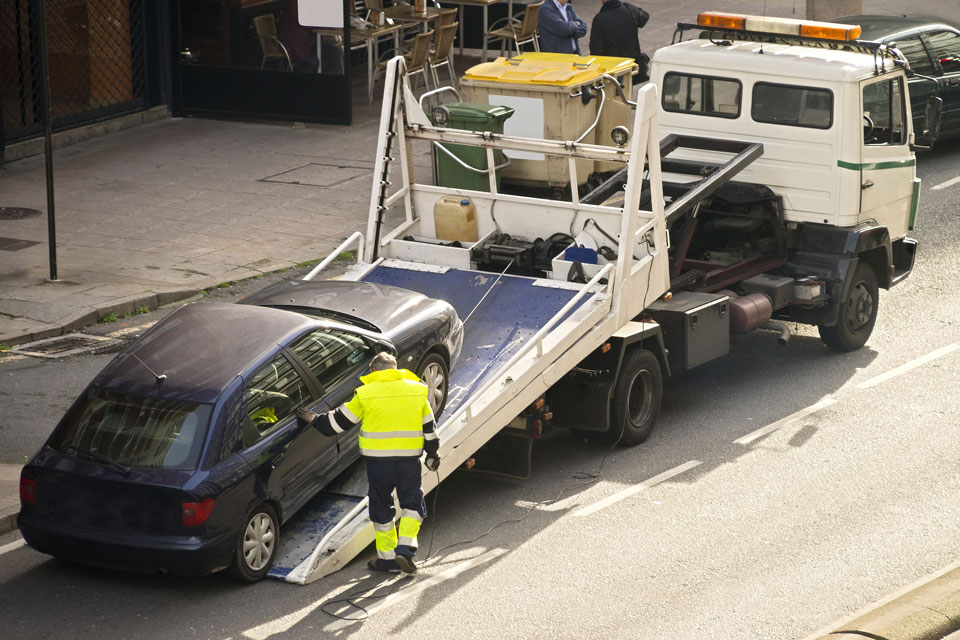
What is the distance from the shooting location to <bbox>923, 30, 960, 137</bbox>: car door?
61.6 feet

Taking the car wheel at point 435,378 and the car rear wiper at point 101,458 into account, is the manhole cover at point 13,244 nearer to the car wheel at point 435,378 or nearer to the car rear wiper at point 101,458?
the car wheel at point 435,378

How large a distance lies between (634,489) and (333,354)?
8.23ft

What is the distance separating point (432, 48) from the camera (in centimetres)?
2244

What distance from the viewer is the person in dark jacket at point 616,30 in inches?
754

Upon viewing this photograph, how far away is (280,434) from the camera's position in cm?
865

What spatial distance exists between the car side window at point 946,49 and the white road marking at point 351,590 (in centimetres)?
1234

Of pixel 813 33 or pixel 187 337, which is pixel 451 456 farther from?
pixel 813 33

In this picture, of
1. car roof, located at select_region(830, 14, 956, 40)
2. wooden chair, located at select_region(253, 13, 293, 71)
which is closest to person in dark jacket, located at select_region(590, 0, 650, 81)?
car roof, located at select_region(830, 14, 956, 40)

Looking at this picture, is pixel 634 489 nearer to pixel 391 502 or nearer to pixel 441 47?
pixel 391 502

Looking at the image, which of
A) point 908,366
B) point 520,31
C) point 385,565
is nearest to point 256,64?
point 520,31

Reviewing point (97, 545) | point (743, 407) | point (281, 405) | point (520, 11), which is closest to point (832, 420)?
point (743, 407)

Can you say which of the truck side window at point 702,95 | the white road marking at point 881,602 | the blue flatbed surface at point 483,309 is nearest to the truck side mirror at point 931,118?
the truck side window at point 702,95

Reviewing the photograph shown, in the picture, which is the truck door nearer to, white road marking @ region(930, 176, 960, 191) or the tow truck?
the tow truck

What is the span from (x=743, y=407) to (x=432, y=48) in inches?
467
